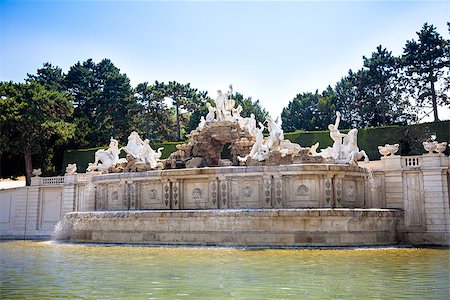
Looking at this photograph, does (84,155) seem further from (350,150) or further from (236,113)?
(350,150)

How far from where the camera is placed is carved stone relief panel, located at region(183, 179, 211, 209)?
22.2 metres

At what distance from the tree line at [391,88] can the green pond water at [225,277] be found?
3217 cm

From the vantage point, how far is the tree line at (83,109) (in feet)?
121

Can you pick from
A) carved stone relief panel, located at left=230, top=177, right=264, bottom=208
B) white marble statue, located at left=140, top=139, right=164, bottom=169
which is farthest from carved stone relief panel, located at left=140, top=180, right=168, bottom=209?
carved stone relief panel, located at left=230, top=177, right=264, bottom=208

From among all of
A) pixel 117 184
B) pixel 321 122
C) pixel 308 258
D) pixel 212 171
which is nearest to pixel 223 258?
pixel 308 258

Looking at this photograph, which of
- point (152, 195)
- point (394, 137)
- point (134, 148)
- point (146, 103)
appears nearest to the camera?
point (152, 195)

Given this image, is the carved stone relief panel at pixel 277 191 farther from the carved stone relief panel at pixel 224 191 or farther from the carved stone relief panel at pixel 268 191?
the carved stone relief panel at pixel 224 191

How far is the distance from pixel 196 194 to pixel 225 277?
1219 cm

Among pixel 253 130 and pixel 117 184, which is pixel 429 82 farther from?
pixel 117 184

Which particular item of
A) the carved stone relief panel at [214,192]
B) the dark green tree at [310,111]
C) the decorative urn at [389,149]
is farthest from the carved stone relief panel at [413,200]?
the dark green tree at [310,111]

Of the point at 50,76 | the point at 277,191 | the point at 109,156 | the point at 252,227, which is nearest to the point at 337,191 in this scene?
the point at 277,191

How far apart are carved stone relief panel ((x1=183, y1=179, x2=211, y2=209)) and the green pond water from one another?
23.0 ft

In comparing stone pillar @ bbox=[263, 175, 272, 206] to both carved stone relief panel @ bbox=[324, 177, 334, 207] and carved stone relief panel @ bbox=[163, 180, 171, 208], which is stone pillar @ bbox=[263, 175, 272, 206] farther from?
carved stone relief panel @ bbox=[163, 180, 171, 208]

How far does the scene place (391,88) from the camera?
47125 millimetres
